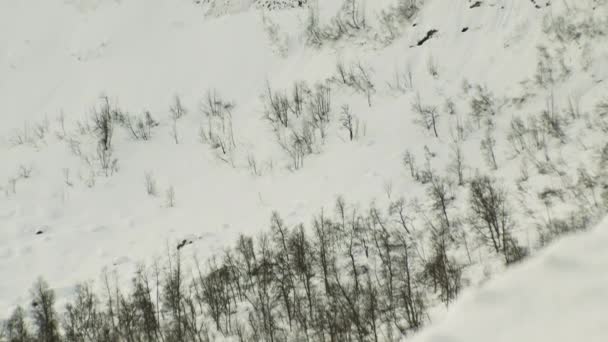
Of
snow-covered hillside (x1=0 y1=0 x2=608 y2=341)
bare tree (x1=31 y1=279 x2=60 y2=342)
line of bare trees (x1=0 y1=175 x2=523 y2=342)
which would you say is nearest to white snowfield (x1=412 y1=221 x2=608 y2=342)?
snow-covered hillside (x1=0 y1=0 x2=608 y2=341)

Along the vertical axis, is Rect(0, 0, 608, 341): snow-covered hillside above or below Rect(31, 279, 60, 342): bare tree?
above

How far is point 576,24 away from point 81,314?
3436 centimetres

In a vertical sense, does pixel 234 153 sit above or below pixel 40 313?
above

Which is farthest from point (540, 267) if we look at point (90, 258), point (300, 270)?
point (90, 258)

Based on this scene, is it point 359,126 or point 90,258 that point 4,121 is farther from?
point 359,126

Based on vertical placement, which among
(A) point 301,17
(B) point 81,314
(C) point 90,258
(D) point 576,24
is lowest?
(B) point 81,314

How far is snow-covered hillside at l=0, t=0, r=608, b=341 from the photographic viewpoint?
23719 millimetres

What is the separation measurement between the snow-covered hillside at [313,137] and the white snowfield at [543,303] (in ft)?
46.1

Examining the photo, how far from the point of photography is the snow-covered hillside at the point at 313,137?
2372 centimetres

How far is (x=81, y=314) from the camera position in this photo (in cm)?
2117

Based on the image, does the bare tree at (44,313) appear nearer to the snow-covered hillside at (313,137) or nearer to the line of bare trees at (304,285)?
the line of bare trees at (304,285)

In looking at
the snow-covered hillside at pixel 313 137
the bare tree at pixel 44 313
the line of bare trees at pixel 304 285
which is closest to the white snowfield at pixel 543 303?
the snow-covered hillside at pixel 313 137

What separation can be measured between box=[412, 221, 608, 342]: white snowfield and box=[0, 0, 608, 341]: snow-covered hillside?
14.0 meters

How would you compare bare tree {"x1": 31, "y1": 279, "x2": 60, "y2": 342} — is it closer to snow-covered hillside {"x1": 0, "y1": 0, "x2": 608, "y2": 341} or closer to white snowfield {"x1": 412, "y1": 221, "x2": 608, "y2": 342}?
snow-covered hillside {"x1": 0, "y1": 0, "x2": 608, "y2": 341}
